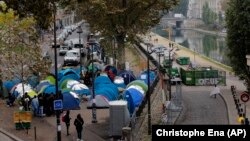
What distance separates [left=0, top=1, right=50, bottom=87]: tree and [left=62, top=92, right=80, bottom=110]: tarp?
288 centimetres

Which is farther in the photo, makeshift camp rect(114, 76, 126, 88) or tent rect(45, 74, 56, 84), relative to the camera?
makeshift camp rect(114, 76, 126, 88)

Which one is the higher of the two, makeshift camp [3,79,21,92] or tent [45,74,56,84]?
tent [45,74,56,84]

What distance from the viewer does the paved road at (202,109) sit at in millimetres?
30486

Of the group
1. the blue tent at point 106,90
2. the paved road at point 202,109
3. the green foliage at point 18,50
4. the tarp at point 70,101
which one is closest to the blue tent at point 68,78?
the blue tent at point 106,90

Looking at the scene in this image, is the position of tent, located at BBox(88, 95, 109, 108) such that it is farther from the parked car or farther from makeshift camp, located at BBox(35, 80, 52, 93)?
the parked car

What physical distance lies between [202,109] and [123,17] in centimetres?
2020

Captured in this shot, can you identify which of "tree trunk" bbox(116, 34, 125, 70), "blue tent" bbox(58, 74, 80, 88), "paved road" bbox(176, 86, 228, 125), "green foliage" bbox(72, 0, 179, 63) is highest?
"green foliage" bbox(72, 0, 179, 63)

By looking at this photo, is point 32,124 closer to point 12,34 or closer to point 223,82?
point 12,34

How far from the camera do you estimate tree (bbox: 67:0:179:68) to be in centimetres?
5122

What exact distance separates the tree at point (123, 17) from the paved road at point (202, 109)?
1108cm

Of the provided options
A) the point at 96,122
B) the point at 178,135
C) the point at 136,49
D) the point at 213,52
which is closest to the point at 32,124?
the point at 96,122

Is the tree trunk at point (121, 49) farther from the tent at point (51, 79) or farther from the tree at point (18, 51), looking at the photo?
the tree at point (18, 51)

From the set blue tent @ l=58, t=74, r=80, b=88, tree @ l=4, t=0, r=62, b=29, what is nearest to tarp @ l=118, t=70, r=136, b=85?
blue tent @ l=58, t=74, r=80, b=88

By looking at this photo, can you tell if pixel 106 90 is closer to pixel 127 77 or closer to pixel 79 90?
pixel 79 90
